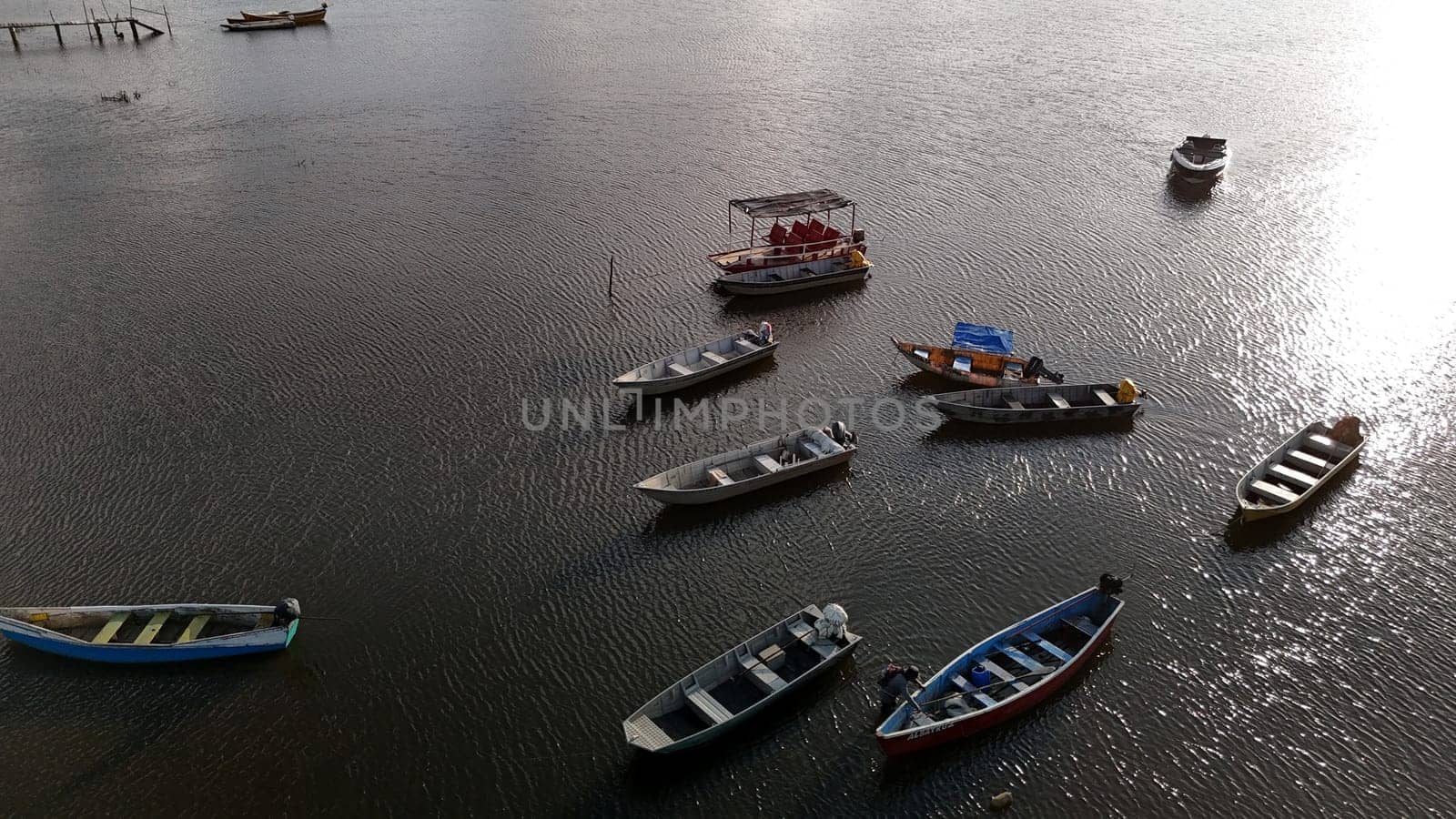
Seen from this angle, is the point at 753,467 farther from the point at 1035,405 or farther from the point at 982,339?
the point at 982,339

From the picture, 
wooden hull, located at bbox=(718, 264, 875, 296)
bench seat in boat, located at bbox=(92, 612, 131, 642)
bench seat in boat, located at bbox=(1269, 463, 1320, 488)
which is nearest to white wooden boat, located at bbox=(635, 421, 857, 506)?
wooden hull, located at bbox=(718, 264, 875, 296)

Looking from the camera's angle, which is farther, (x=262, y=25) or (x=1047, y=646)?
(x=262, y=25)

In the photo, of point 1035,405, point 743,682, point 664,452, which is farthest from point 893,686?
point 1035,405

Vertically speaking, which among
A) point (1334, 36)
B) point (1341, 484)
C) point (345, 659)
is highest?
point (1334, 36)

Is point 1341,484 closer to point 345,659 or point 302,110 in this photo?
point 345,659

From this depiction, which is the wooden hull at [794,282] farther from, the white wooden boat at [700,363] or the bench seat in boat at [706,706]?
the bench seat in boat at [706,706]

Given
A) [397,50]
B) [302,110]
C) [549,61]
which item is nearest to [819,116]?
[549,61]

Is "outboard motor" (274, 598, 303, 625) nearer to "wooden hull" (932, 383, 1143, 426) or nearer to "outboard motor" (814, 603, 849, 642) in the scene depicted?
"outboard motor" (814, 603, 849, 642)
